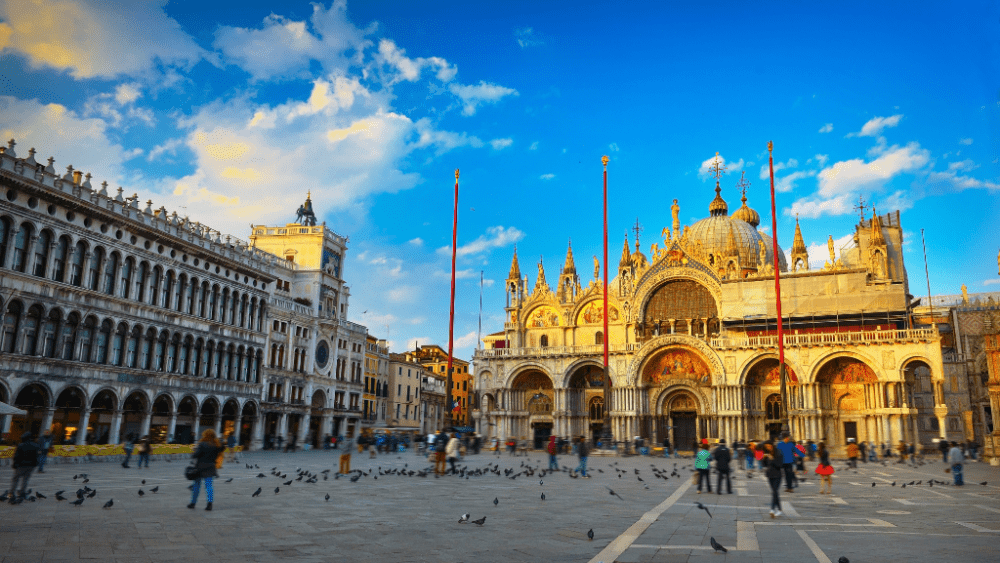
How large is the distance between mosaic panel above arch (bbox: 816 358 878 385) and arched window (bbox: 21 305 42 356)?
157 feet

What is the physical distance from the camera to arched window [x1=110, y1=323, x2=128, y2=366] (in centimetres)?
3734

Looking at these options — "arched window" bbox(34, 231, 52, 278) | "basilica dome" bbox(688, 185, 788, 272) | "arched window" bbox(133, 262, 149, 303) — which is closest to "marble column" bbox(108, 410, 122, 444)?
"arched window" bbox(133, 262, 149, 303)

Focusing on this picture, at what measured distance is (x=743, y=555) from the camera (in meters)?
9.46

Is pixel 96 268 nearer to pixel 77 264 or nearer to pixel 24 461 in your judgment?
pixel 77 264

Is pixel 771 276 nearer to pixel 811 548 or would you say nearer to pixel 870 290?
pixel 870 290

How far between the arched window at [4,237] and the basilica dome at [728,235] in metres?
53.6

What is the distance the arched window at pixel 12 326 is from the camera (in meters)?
31.7

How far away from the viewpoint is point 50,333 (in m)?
33.9

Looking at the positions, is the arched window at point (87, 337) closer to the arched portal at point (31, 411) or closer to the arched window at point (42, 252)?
the arched portal at point (31, 411)

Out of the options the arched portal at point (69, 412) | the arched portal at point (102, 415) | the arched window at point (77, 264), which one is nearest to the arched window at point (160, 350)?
the arched portal at point (102, 415)

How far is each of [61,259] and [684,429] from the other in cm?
4449

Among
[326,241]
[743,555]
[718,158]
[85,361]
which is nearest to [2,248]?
[85,361]

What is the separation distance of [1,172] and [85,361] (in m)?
10.1

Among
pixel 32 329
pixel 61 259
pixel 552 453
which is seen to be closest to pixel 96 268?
pixel 61 259
